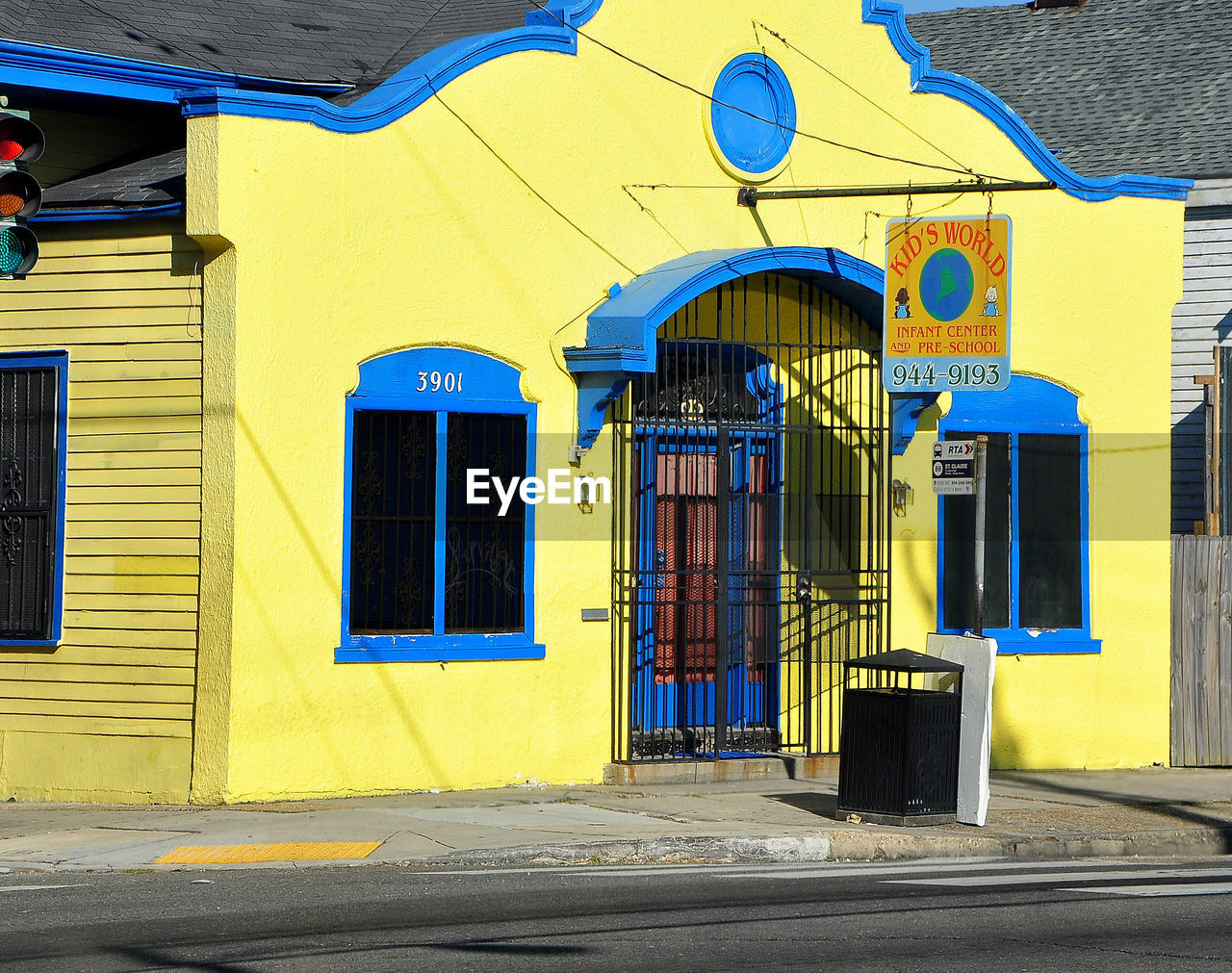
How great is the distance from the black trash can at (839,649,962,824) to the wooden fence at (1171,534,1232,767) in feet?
17.6

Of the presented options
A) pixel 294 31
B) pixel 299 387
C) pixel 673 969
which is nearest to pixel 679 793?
pixel 299 387

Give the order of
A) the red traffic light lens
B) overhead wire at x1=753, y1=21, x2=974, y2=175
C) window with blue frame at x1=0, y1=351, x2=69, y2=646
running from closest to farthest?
the red traffic light lens
window with blue frame at x1=0, y1=351, x2=69, y2=646
overhead wire at x1=753, y1=21, x2=974, y2=175

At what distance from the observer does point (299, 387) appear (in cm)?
1293

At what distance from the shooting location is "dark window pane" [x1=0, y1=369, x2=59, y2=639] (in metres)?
13.3

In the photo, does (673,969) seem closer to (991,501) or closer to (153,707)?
(153,707)

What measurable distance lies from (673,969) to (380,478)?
6.50 metres

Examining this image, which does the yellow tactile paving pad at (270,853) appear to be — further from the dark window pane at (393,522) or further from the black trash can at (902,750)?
the black trash can at (902,750)

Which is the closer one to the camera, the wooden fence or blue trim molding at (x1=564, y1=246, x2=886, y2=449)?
blue trim molding at (x1=564, y1=246, x2=886, y2=449)

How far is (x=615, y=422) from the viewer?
1430 centimetres

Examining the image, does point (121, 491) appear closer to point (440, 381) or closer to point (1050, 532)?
point (440, 381)

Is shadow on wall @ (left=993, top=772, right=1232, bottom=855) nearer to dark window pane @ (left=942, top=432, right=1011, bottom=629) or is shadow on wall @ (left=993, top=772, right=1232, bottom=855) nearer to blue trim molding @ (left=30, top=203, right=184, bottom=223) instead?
dark window pane @ (left=942, top=432, right=1011, bottom=629)

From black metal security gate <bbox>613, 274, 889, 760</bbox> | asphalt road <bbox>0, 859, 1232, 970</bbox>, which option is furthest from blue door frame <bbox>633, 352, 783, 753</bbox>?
asphalt road <bbox>0, 859, 1232, 970</bbox>

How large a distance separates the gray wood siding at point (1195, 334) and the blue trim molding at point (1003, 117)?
153 inches

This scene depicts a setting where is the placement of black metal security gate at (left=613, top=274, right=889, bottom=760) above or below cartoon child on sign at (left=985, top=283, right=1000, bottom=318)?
below
